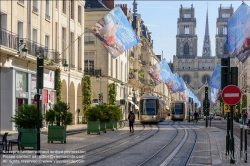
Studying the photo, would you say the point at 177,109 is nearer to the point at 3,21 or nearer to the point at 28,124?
the point at 3,21

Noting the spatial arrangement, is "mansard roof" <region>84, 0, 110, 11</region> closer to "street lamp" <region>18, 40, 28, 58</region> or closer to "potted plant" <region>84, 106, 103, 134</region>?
"potted plant" <region>84, 106, 103, 134</region>

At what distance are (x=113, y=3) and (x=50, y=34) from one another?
30.6 metres

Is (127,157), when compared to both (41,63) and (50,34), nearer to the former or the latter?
(41,63)

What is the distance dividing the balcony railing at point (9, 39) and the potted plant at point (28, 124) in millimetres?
11497

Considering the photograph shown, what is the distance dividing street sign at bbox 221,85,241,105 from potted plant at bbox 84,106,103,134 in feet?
68.4

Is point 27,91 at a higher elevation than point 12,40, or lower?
lower

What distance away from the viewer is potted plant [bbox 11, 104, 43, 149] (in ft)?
74.7

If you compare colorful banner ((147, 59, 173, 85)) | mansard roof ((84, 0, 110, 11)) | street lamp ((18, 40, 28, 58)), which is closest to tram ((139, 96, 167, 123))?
colorful banner ((147, 59, 173, 85))

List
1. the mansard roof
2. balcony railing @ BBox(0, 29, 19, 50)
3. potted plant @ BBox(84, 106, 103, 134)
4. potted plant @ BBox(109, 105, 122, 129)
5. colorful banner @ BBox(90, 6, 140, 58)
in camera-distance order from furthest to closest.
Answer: the mansard roof
potted plant @ BBox(109, 105, 122, 129)
colorful banner @ BBox(90, 6, 140, 58)
potted plant @ BBox(84, 106, 103, 134)
balcony railing @ BBox(0, 29, 19, 50)

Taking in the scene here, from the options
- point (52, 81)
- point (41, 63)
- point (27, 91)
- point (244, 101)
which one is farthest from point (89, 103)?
point (41, 63)

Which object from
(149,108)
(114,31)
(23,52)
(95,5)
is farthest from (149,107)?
(23,52)

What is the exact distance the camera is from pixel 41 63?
21.4 meters

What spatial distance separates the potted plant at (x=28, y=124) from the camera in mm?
22781

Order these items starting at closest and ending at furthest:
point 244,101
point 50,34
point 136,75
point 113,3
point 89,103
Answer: point 50,34
point 89,103
point 113,3
point 244,101
point 136,75
